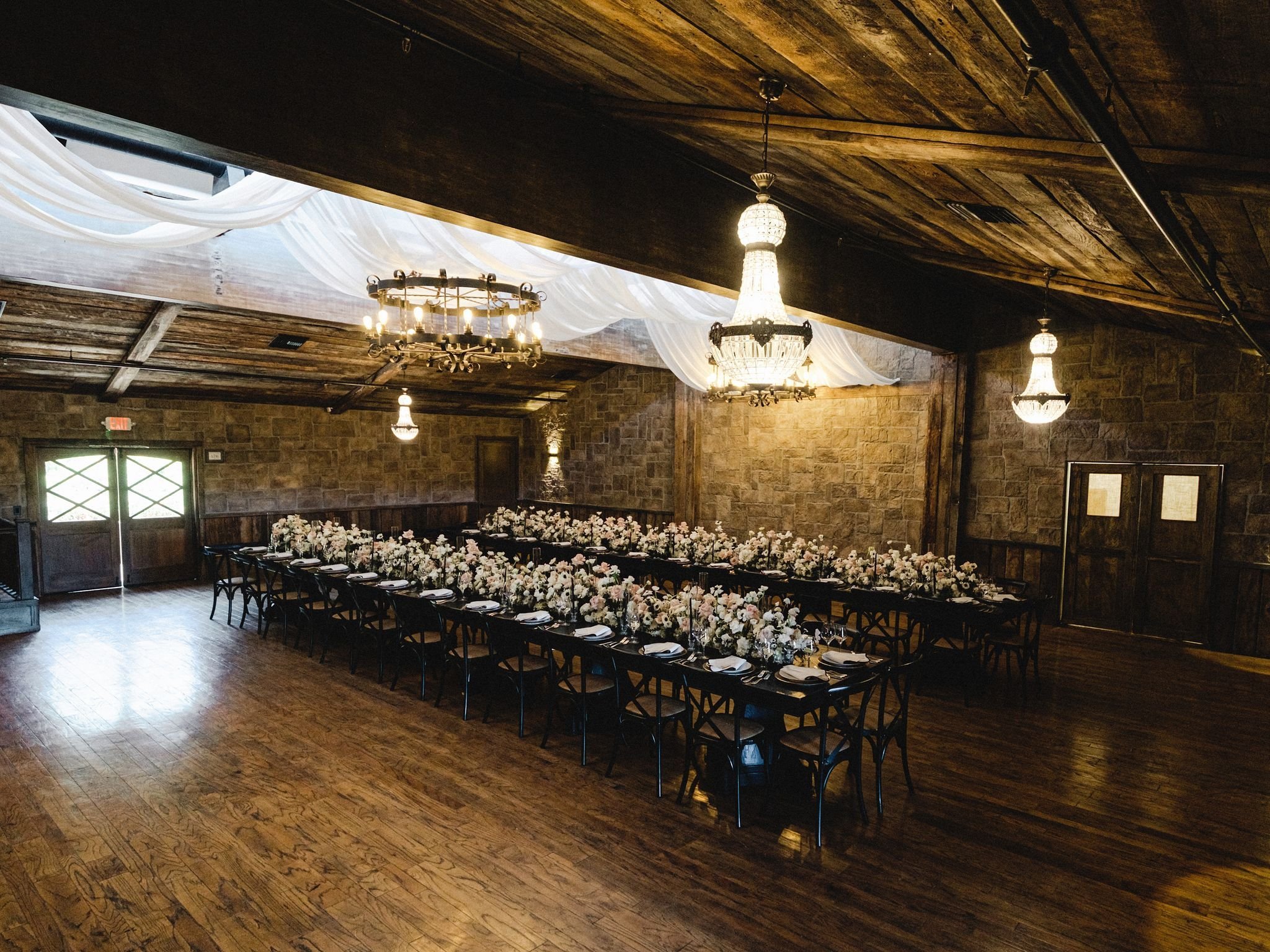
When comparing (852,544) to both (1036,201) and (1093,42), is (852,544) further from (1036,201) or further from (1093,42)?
(1093,42)

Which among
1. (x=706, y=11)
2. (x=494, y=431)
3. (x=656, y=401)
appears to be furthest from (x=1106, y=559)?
(x=494, y=431)

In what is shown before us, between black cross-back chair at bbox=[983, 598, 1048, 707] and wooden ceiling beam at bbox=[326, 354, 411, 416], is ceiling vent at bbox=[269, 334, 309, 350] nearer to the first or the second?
wooden ceiling beam at bbox=[326, 354, 411, 416]

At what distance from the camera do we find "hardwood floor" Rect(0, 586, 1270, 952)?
3170 mm

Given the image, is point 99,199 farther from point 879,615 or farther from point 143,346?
point 879,615

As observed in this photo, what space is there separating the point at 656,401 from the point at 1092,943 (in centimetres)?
1047

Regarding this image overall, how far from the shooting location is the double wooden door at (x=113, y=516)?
10375 mm

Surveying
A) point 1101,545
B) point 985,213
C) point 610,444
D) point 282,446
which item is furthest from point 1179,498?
point 282,446

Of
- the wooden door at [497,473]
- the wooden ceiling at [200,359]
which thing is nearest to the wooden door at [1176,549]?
the wooden ceiling at [200,359]

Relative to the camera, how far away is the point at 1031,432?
29.2ft

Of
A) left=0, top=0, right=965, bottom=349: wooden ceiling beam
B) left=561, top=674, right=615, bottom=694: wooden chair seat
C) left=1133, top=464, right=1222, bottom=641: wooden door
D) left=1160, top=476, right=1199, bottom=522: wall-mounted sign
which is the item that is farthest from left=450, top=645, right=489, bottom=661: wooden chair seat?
left=1160, top=476, right=1199, bottom=522: wall-mounted sign

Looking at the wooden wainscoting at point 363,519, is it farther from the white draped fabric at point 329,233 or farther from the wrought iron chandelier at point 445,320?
the wrought iron chandelier at point 445,320

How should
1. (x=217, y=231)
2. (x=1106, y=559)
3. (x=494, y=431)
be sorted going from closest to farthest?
(x=217, y=231) → (x=1106, y=559) → (x=494, y=431)

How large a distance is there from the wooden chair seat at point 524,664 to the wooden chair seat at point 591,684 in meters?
0.40

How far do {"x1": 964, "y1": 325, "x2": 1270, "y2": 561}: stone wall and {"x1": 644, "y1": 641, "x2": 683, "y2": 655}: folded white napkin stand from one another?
623 cm
